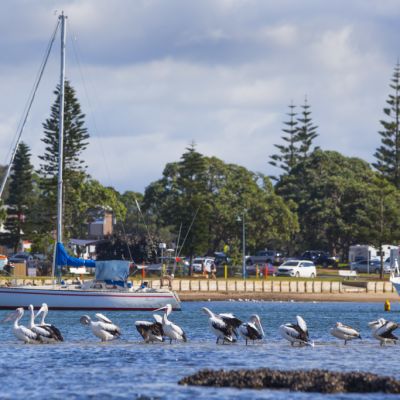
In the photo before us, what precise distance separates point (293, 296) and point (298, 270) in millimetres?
12705

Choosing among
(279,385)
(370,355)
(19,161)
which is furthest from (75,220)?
(279,385)

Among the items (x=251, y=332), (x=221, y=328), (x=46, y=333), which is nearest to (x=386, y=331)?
(x=251, y=332)

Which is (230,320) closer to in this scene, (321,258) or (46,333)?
Result: (46,333)

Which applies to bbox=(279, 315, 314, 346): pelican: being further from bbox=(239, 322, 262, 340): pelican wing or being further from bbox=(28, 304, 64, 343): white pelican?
bbox=(28, 304, 64, 343): white pelican

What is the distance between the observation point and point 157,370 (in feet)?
111

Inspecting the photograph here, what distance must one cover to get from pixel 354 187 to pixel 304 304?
46853mm

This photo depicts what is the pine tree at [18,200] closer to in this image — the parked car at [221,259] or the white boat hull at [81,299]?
the parked car at [221,259]

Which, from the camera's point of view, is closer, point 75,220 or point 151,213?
point 75,220

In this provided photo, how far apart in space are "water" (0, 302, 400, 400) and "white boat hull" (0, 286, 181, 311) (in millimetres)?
10919

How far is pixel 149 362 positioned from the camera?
36125 millimetres

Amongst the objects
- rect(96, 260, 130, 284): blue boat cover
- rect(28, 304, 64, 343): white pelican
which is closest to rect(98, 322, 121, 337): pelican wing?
Answer: rect(28, 304, 64, 343): white pelican

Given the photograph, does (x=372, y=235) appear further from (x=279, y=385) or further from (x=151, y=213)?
(x=279, y=385)

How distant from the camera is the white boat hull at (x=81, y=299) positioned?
6544cm

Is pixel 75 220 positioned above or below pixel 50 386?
above
